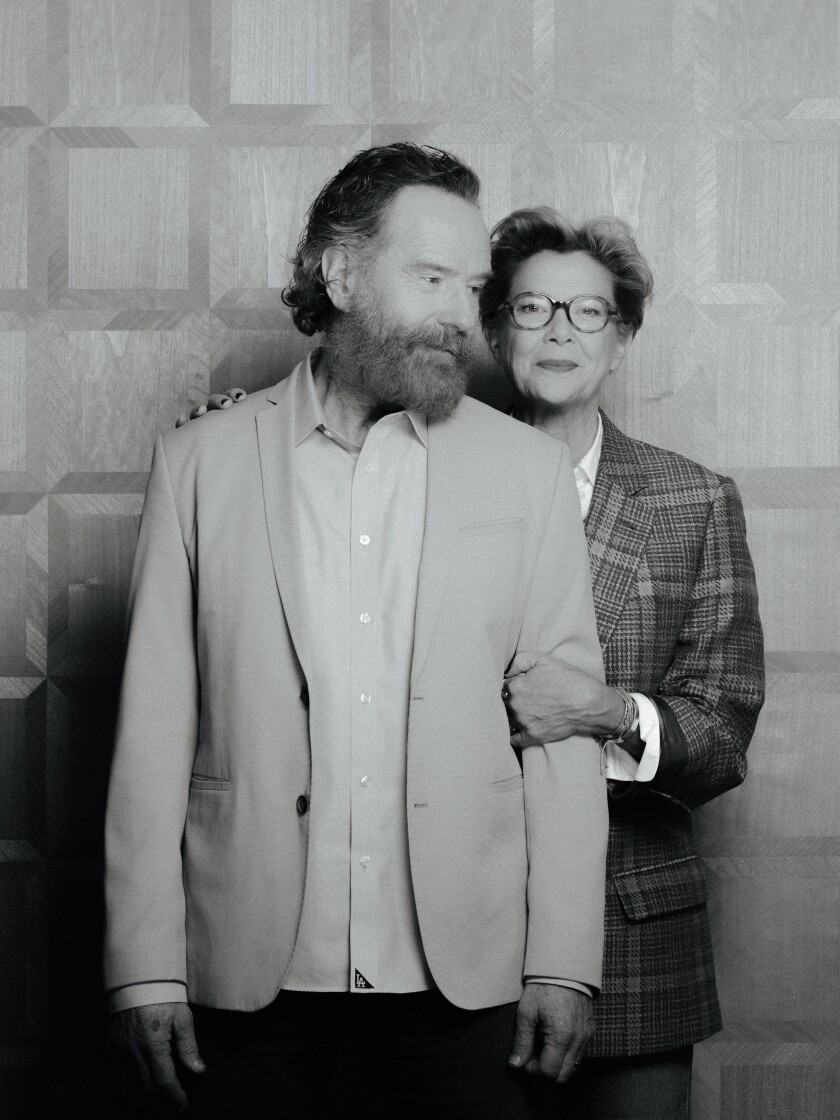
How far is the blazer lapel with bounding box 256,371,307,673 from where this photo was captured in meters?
1.70

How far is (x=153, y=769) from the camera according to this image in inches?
66.8

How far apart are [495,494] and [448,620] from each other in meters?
0.22

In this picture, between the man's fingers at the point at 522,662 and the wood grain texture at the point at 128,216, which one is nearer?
the man's fingers at the point at 522,662

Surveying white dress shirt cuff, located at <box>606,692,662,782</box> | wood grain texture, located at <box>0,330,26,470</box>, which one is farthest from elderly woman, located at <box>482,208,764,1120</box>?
wood grain texture, located at <box>0,330,26,470</box>

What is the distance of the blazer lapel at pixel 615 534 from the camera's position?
204 cm

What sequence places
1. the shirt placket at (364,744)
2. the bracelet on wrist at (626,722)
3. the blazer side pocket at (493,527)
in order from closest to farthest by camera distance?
the shirt placket at (364,744) < the blazer side pocket at (493,527) < the bracelet on wrist at (626,722)

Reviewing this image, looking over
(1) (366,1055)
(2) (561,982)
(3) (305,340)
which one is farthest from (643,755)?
(3) (305,340)

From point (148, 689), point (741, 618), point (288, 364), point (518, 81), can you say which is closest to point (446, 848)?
point (148, 689)

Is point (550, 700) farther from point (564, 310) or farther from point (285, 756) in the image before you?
point (564, 310)

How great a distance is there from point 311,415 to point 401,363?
164 mm

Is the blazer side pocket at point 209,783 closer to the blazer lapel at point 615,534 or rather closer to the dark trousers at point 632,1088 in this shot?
the blazer lapel at point 615,534

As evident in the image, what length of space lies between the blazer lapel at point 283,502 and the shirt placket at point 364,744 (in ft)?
0.28

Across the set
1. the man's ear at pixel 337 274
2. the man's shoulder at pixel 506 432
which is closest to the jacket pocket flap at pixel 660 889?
the man's shoulder at pixel 506 432

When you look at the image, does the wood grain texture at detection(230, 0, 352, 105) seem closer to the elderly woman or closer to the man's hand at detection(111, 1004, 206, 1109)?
the elderly woman
